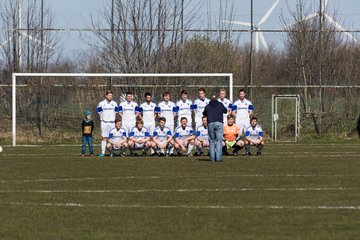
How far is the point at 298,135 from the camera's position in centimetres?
3869

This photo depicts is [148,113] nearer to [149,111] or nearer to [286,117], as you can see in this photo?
[149,111]

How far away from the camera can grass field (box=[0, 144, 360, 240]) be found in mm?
11164

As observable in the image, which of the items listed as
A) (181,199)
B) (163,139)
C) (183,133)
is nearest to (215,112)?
(183,133)

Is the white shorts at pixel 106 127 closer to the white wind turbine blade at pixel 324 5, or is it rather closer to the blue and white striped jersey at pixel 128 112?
the blue and white striped jersey at pixel 128 112

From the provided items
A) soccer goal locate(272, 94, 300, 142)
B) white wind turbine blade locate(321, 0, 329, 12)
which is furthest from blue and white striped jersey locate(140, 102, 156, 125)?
white wind turbine blade locate(321, 0, 329, 12)

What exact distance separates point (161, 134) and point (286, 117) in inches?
514

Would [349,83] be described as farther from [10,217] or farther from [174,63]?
[10,217]

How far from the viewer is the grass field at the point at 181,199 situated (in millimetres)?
11164

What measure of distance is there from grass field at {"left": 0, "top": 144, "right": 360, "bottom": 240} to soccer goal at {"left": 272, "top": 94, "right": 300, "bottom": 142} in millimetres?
14494

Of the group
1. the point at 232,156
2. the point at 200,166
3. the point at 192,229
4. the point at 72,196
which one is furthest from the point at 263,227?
the point at 232,156

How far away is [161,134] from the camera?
89.0 feet

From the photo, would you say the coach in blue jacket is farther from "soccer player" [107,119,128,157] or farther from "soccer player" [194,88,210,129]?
"soccer player" [194,88,210,129]

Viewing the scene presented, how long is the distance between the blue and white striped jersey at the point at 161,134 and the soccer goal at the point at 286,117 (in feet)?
36.8

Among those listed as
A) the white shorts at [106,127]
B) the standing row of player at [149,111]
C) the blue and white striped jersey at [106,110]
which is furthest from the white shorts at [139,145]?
the blue and white striped jersey at [106,110]
